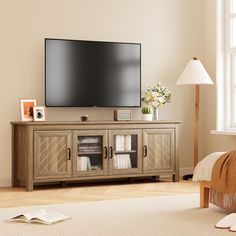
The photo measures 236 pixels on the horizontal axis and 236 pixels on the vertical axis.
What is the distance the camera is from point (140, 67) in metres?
6.80

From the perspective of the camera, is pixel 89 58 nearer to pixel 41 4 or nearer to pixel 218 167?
pixel 41 4

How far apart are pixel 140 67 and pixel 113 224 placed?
10.4ft

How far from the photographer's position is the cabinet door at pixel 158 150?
6465 mm

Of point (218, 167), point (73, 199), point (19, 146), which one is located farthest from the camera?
point (19, 146)

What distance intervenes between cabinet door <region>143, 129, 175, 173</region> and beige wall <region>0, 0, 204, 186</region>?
50 centimetres

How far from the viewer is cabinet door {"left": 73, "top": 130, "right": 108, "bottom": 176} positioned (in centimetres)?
612

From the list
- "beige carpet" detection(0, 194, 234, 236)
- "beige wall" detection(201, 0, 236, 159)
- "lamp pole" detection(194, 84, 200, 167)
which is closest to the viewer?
"beige carpet" detection(0, 194, 234, 236)

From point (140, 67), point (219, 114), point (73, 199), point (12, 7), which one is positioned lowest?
point (73, 199)

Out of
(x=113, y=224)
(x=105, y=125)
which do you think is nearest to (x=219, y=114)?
(x=105, y=125)

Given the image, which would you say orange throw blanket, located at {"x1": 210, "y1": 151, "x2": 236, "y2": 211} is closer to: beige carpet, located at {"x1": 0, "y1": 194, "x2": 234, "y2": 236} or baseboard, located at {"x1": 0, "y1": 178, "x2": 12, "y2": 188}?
beige carpet, located at {"x1": 0, "y1": 194, "x2": 234, "y2": 236}

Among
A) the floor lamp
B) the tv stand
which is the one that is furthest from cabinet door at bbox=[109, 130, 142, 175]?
the floor lamp

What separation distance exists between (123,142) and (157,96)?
29.9 inches

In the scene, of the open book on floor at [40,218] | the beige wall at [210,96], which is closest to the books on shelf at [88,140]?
the beige wall at [210,96]

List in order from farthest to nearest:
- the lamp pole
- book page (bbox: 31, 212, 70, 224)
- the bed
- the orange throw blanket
→ the lamp pole → the bed → the orange throw blanket → book page (bbox: 31, 212, 70, 224)
